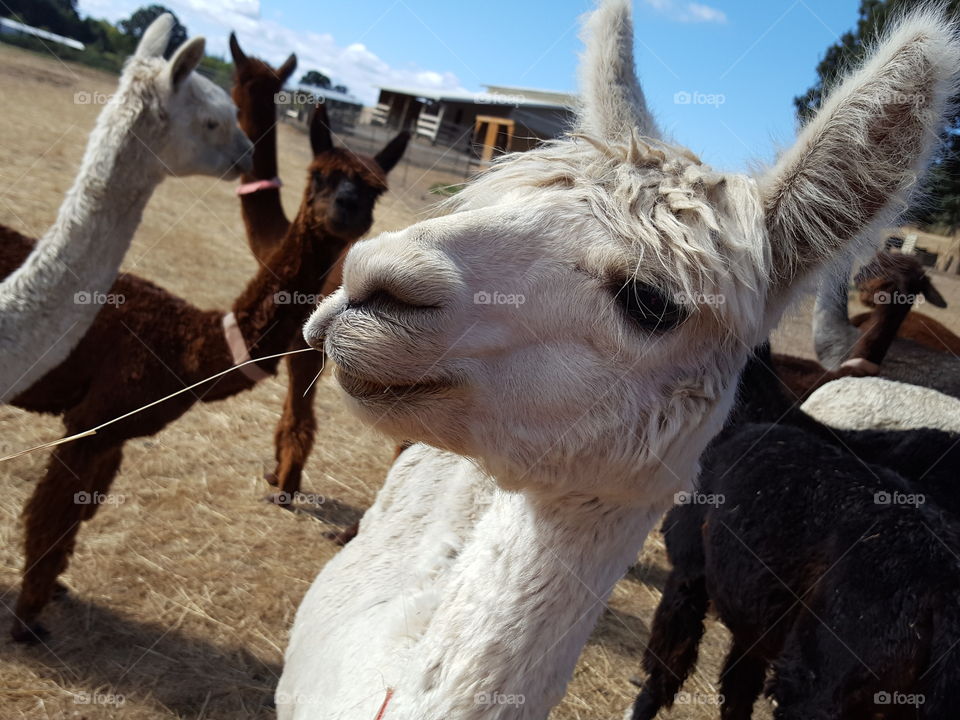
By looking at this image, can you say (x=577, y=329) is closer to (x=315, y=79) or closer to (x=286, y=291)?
(x=286, y=291)

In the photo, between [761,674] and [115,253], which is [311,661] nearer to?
[115,253]

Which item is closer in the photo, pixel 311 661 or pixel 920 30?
pixel 920 30

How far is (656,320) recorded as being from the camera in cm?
150

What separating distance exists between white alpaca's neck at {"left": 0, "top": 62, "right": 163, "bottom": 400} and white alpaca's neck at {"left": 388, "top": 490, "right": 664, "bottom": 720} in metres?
2.30

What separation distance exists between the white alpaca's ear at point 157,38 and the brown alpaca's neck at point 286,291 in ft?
3.73

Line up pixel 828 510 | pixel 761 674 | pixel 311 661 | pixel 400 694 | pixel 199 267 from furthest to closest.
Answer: pixel 199 267 < pixel 761 674 < pixel 828 510 < pixel 311 661 < pixel 400 694

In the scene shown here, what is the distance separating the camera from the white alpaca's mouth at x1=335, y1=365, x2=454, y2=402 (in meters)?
1.43

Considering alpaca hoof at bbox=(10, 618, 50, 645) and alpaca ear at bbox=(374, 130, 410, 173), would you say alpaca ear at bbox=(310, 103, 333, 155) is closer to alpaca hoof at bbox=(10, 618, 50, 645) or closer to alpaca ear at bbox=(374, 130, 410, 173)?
alpaca ear at bbox=(374, 130, 410, 173)


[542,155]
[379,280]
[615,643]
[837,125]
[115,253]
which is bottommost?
[615,643]

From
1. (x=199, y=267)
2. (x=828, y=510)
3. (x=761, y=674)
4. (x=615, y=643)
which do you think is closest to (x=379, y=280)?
(x=828, y=510)

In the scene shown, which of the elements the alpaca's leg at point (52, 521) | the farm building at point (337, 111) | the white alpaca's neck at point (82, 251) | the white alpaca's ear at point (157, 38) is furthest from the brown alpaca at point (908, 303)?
the farm building at point (337, 111)

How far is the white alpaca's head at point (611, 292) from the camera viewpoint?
1.38 m

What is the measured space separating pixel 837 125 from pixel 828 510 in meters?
1.89

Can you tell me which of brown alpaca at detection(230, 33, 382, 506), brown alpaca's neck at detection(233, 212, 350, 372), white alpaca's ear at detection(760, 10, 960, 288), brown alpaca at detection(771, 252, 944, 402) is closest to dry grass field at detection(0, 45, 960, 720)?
white alpaca's ear at detection(760, 10, 960, 288)
